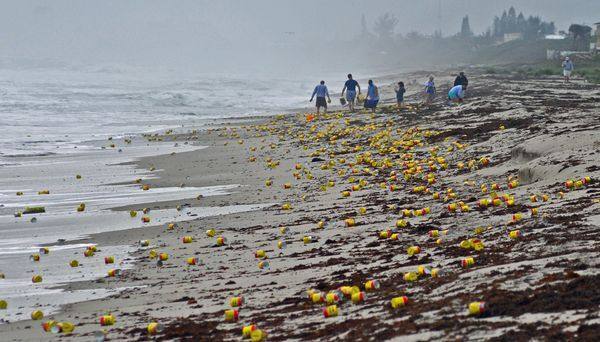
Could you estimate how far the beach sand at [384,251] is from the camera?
6059 mm

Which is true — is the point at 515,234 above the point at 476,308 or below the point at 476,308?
below

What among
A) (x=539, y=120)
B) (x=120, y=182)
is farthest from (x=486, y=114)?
(x=120, y=182)

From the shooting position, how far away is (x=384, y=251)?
9.33 metres

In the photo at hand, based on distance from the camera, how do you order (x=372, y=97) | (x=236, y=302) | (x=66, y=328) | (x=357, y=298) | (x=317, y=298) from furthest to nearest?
(x=372, y=97), (x=236, y=302), (x=66, y=328), (x=317, y=298), (x=357, y=298)

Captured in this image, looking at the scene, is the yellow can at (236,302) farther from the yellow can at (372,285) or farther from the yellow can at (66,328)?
the yellow can at (66,328)

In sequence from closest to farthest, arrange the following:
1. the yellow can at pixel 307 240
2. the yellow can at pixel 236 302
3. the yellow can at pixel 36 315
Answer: the yellow can at pixel 236 302 → the yellow can at pixel 36 315 → the yellow can at pixel 307 240

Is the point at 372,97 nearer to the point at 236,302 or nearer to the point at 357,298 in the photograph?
the point at 236,302

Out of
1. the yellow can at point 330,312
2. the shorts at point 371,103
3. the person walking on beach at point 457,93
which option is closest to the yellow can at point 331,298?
the yellow can at point 330,312

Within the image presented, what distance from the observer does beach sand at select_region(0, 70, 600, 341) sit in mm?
6059

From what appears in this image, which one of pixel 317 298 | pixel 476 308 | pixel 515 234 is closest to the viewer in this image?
pixel 476 308

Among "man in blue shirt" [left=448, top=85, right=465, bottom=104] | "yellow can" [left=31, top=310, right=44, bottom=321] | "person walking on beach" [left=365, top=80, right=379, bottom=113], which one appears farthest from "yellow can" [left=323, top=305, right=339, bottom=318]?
"person walking on beach" [left=365, top=80, right=379, bottom=113]

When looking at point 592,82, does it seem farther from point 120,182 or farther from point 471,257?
point 471,257

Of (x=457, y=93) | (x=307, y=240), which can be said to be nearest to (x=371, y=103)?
(x=457, y=93)

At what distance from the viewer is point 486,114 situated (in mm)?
25406
